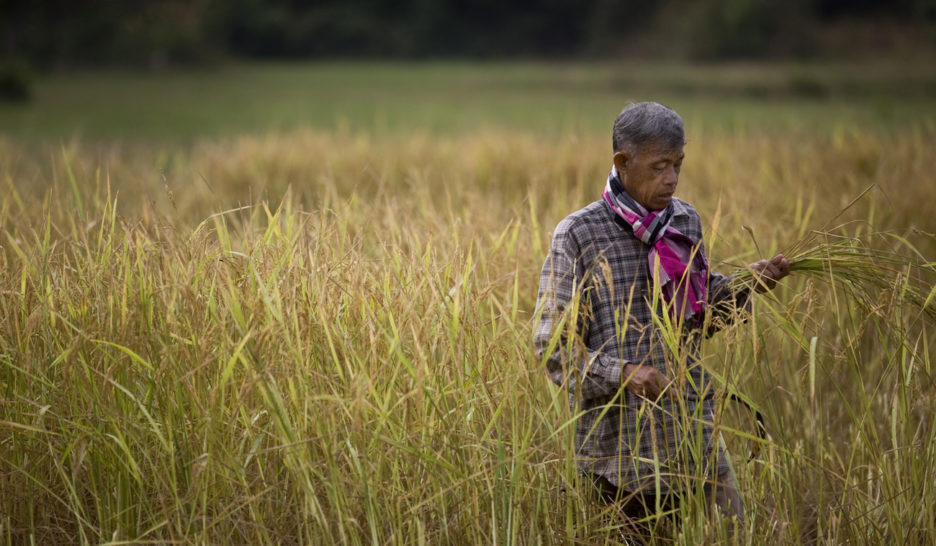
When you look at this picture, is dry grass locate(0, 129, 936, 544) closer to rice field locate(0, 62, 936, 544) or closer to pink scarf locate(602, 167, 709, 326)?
rice field locate(0, 62, 936, 544)

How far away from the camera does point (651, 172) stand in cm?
187

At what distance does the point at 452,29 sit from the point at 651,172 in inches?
1653

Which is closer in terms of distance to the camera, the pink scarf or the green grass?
the pink scarf

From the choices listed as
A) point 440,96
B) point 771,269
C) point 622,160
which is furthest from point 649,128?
point 440,96

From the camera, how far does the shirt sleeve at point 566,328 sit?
183 cm

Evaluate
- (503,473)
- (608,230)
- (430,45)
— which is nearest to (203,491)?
(503,473)

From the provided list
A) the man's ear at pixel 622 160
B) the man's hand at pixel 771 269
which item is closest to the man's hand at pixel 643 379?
the man's hand at pixel 771 269

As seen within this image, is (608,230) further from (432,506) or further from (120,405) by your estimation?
(120,405)

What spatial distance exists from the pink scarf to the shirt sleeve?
5.0 inches

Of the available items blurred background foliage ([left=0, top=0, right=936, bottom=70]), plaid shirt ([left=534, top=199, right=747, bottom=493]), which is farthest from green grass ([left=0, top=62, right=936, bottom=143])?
plaid shirt ([left=534, top=199, right=747, bottom=493])

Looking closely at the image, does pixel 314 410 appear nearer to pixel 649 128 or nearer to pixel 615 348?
pixel 615 348

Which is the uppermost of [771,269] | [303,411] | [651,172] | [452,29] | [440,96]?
[651,172]

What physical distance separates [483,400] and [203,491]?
0.64 metres

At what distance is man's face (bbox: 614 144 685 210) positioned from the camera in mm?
1858
